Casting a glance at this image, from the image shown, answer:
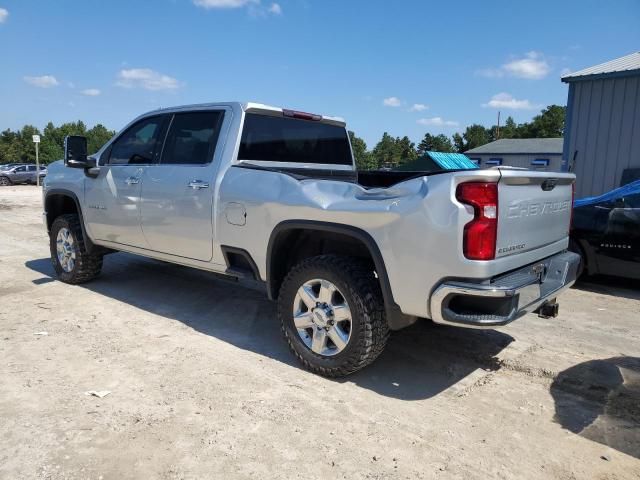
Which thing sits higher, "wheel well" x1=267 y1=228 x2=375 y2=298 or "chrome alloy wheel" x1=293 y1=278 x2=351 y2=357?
"wheel well" x1=267 y1=228 x2=375 y2=298

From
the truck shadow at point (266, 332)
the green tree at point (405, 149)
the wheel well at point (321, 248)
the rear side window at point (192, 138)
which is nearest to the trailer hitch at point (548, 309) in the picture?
the truck shadow at point (266, 332)

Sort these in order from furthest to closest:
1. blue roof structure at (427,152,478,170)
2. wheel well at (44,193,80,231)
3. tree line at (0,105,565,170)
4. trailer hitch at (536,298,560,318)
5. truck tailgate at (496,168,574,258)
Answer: tree line at (0,105,565,170), blue roof structure at (427,152,478,170), wheel well at (44,193,80,231), trailer hitch at (536,298,560,318), truck tailgate at (496,168,574,258)

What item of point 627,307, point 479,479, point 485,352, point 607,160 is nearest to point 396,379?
point 485,352

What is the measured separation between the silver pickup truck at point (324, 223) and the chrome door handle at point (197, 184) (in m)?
0.01

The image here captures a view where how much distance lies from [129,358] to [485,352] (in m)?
2.81

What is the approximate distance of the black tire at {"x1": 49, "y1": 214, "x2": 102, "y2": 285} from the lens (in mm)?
5816

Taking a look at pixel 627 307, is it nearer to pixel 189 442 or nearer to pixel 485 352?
pixel 485 352

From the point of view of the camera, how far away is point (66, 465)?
2561 mm

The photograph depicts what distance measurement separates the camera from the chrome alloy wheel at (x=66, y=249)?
5.92 metres

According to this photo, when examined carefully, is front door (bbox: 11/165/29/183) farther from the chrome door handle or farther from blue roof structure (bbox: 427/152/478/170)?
the chrome door handle

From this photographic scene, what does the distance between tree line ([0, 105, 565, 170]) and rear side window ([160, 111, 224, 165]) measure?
39.0 metres

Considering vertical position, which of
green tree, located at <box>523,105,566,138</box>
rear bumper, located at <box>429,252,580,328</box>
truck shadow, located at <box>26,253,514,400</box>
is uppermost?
green tree, located at <box>523,105,566,138</box>

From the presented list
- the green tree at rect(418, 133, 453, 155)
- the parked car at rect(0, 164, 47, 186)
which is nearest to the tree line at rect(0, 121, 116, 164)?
the parked car at rect(0, 164, 47, 186)

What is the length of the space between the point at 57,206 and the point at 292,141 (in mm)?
3406
